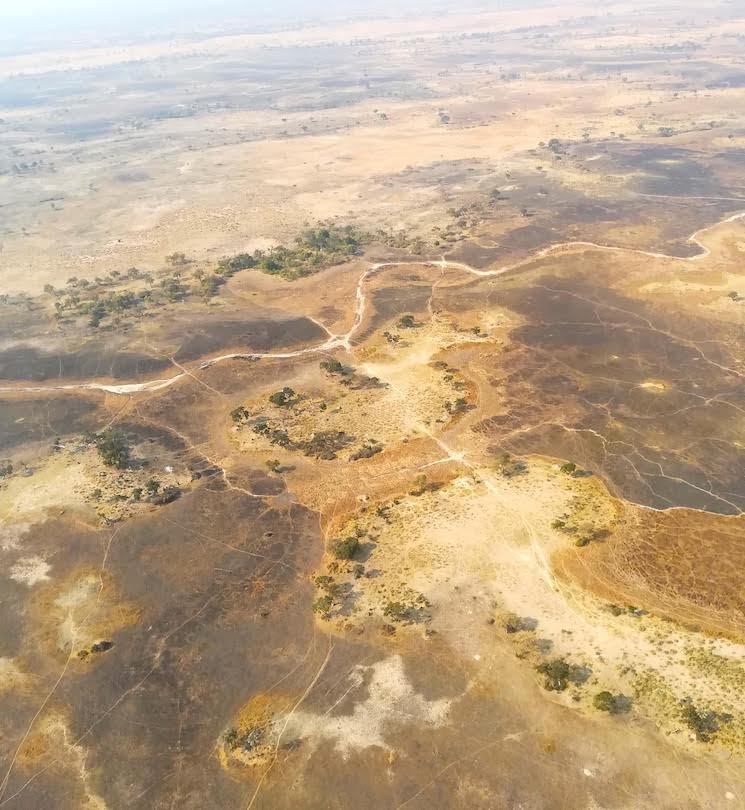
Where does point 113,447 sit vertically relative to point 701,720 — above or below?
A: above

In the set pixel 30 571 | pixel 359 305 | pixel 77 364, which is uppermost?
pixel 77 364

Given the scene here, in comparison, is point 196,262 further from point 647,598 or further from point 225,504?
point 647,598

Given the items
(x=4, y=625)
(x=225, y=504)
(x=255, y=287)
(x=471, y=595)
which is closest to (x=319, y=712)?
(x=471, y=595)

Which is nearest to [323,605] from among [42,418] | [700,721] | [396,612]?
[396,612]

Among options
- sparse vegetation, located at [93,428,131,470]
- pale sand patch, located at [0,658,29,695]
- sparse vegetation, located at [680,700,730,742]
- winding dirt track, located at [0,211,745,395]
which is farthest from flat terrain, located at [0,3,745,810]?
winding dirt track, located at [0,211,745,395]

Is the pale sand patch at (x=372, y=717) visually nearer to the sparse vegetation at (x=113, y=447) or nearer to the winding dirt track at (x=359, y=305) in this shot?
the sparse vegetation at (x=113, y=447)

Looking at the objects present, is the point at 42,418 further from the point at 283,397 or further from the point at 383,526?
the point at 383,526
